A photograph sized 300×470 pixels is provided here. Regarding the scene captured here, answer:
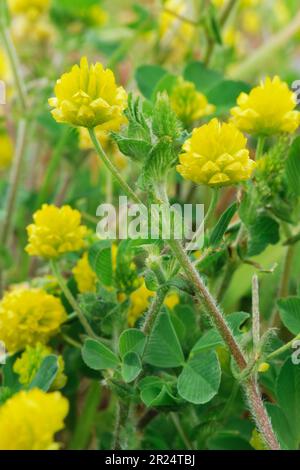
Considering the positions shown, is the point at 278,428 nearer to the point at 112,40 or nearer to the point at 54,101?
the point at 54,101

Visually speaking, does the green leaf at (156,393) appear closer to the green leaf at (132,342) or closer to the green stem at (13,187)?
the green leaf at (132,342)

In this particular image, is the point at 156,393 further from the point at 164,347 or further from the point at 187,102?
the point at 187,102

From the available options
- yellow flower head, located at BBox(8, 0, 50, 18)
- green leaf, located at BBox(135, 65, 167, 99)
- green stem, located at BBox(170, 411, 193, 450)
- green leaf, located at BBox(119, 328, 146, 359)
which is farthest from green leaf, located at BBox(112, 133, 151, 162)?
yellow flower head, located at BBox(8, 0, 50, 18)

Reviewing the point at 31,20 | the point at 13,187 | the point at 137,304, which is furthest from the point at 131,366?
the point at 31,20

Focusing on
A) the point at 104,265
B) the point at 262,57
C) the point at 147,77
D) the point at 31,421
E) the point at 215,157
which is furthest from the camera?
the point at 262,57

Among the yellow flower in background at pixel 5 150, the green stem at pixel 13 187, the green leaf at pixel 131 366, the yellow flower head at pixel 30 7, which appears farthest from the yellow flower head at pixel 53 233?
the yellow flower head at pixel 30 7
